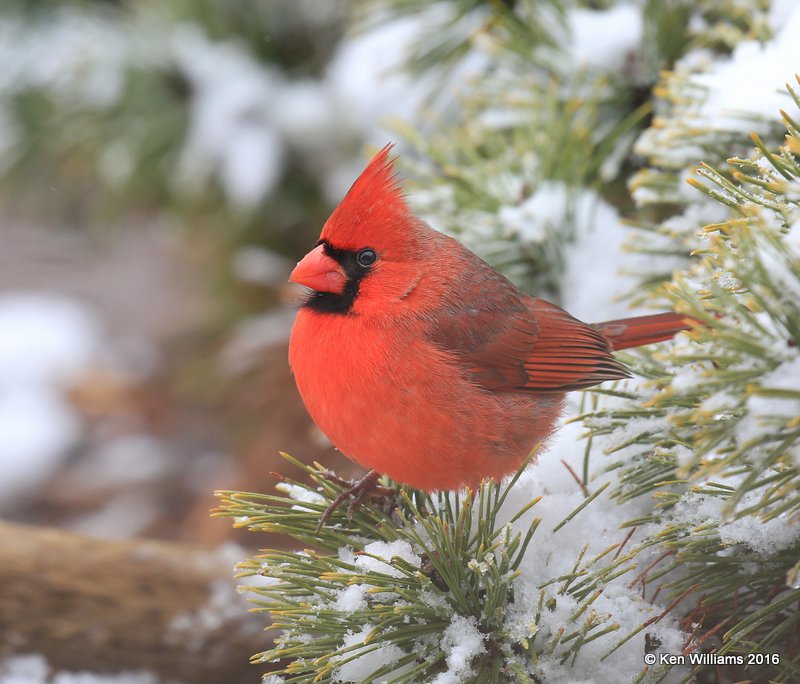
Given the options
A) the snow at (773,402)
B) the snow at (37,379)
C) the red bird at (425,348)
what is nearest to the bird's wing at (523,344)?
the red bird at (425,348)

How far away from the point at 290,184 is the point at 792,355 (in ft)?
9.06

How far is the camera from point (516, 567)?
4.17ft

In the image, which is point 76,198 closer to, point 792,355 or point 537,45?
point 537,45

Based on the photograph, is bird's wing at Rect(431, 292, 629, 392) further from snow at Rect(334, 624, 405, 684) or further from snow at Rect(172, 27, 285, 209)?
snow at Rect(172, 27, 285, 209)

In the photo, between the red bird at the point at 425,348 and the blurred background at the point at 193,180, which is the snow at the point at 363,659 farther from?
the blurred background at the point at 193,180

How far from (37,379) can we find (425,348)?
12.1 feet

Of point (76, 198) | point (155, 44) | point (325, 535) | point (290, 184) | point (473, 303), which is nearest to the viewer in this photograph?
point (325, 535)

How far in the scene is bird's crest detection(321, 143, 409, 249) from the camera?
69.6 inches

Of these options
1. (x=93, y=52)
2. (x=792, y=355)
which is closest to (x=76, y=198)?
(x=93, y=52)

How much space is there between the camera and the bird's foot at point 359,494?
150cm

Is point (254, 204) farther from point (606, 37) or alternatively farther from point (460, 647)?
point (460, 647)

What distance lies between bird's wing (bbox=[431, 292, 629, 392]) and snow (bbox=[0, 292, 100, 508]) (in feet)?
9.73

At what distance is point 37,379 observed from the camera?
191 inches

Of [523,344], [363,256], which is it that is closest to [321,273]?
[363,256]
